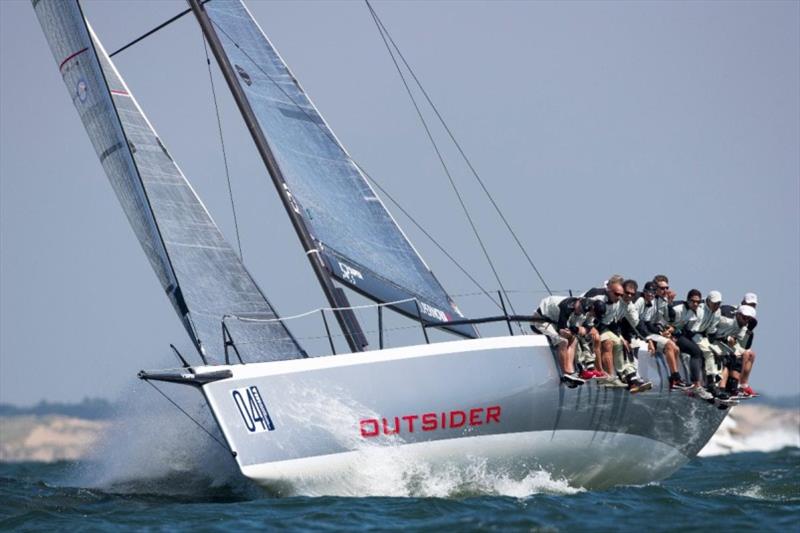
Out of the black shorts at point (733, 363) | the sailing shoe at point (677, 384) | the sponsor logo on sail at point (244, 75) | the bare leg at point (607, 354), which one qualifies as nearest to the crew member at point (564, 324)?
the bare leg at point (607, 354)

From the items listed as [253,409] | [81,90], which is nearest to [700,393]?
[253,409]

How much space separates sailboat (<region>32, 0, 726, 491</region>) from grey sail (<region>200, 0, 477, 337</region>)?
0.02 meters

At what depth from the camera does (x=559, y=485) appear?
12.5 meters

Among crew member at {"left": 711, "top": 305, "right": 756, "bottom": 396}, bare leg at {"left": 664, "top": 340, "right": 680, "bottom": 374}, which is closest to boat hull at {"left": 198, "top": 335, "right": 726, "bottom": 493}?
bare leg at {"left": 664, "top": 340, "right": 680, "bottom": 374}

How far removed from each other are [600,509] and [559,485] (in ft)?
4.95

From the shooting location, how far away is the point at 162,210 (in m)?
13.1

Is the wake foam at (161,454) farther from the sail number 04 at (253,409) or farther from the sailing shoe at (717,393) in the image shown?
the sailing shoe at (717,393)

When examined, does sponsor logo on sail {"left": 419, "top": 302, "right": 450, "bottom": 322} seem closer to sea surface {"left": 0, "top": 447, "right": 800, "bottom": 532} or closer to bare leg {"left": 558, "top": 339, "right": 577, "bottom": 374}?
bare leg {"left": 558, "top": 339, "right": 577, "bottom": 374}

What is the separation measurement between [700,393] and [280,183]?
15.0ft

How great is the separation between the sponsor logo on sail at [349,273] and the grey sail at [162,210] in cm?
93

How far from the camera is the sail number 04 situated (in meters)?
11.2

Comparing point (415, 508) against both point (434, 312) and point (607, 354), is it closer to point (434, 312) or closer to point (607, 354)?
point (607, 354)

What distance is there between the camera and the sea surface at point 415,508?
1019 centimetres

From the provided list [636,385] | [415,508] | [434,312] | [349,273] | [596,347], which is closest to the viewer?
[415,508]
